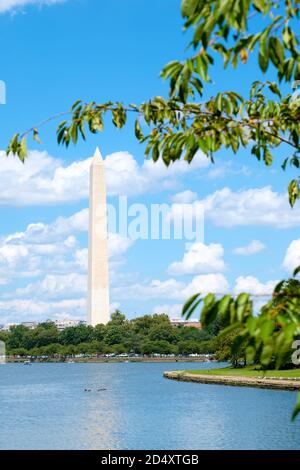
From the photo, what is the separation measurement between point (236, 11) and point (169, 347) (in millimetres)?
194042

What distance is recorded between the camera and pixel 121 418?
60.9 m

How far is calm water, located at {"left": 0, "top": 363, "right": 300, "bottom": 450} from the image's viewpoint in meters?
45.9

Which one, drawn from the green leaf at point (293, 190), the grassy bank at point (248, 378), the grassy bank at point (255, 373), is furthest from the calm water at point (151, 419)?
the green leaf at point (293, 190)

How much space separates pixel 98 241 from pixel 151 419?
74189mm

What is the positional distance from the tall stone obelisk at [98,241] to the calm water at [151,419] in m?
40.2

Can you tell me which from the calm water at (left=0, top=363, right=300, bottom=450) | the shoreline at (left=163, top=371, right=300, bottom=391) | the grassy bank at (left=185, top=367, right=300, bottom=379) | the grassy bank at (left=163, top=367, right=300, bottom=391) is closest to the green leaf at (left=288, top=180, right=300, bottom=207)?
the calm water at (left=0, top=363, right=300, bottom=450)

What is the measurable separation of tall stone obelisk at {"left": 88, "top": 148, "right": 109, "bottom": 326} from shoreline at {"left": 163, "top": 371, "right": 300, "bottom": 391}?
2760 centimetres

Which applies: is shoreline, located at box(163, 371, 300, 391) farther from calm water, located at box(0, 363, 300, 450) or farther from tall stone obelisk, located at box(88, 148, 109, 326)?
tall stone obelisk, located at box(88, 148, 109, 326)

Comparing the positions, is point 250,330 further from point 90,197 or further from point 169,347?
point 169,347

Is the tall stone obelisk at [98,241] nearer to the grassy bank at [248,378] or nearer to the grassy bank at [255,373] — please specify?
the grassy bank at [248,378]

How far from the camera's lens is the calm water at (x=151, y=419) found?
45.9 m

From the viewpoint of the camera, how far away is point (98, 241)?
431 ft

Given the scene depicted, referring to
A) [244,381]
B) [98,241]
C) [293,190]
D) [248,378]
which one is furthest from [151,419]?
[98,241]

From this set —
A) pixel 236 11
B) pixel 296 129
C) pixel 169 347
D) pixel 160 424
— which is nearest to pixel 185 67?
pixel 236 11
